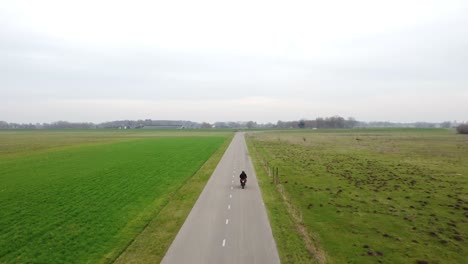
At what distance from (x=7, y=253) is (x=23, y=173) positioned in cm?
2524

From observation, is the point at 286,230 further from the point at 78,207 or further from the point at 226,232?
the point at 78,207

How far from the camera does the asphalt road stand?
13.6 meters

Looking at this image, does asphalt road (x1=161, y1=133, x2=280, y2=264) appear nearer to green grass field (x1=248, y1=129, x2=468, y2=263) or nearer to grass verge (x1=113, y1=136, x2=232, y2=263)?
grass verge (x1=113, y1=136, x2=232, y2=263)

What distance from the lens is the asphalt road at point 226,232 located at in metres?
13.6

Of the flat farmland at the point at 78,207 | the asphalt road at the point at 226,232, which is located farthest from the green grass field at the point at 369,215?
the flat farmland at the point at 78,207

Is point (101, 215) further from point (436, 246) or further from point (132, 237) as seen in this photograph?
point (436, 246)

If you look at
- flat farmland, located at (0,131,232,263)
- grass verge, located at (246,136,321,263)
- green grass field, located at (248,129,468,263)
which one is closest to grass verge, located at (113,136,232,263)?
flat farmland, located at (0,131,232,263)

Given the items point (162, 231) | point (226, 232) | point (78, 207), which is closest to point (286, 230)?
point (226, 232)

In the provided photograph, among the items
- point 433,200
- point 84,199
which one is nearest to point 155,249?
point 84,199

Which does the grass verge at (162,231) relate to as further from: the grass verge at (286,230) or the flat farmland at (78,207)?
the grass verge at (286,230)

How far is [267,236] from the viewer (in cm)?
1598

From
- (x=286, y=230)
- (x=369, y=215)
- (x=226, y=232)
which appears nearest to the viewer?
(x=226, y=232)

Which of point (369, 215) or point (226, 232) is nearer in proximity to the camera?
point (226, 232)

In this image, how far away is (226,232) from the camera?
650 inches
